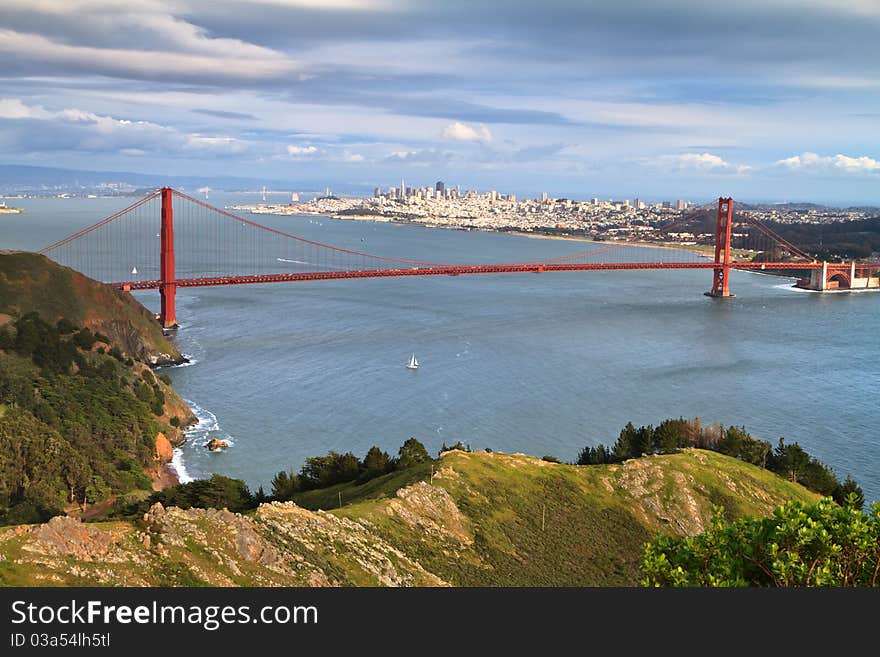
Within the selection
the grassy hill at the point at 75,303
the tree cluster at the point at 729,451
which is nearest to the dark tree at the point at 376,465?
the tree cluster at the point at 729,451

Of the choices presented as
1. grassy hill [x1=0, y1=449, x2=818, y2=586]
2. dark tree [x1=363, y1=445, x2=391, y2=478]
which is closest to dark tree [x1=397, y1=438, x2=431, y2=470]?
dark tree [x1=363, y1=445, x2=391, y2=478]

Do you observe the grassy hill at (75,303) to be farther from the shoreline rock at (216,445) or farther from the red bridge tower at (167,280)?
the shoreline rock at (216,445)

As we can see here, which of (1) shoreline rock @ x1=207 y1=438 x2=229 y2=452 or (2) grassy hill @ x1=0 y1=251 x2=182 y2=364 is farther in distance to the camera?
(2) grassy hill @ x1=0 y1=251 x2=182 y2=364

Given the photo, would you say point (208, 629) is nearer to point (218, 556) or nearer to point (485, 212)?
point (218, 556)

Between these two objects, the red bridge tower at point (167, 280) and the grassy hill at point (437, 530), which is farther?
the red bridge tower at point (167, 280)

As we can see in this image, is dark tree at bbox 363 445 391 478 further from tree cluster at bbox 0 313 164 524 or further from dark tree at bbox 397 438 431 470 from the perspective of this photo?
tree cluster at bbox 0 313 164 524

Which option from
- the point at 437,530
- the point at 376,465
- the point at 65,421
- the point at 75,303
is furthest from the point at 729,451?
the point at 75,303

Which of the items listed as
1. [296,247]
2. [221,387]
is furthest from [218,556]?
[296,247]

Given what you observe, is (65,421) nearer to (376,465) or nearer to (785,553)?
(376,465)
